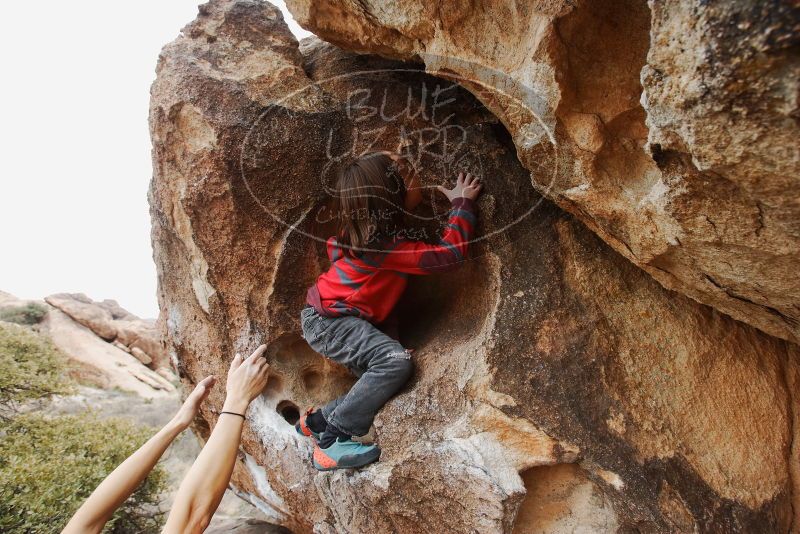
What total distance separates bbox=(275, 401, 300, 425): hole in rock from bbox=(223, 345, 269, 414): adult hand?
0.46m

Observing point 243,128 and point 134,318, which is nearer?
point 243,128

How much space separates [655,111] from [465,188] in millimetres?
1161

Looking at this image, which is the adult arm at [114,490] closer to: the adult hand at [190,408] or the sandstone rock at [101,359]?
the adult hand at [190,408]

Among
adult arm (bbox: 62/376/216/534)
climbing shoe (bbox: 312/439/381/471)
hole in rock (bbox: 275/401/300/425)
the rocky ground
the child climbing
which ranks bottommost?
the rocky ground

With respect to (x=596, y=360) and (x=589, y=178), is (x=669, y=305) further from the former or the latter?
(x=589, y=178)

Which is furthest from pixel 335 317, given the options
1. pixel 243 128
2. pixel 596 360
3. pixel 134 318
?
pixel 134 318

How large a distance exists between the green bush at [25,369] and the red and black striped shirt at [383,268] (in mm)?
4794

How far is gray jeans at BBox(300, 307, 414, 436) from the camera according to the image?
8.19ft

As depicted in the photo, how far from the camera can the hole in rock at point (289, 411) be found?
3.11 m

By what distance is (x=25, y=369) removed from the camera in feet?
20.3

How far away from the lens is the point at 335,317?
2652mm

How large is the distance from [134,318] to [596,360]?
1597 cm

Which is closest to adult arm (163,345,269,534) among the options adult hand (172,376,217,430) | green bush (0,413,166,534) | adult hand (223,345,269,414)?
adult hand (223,345,269,414)

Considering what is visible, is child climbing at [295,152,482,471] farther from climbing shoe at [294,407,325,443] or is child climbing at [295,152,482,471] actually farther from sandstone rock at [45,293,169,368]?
sandstone rock at [45,293,169,368]
